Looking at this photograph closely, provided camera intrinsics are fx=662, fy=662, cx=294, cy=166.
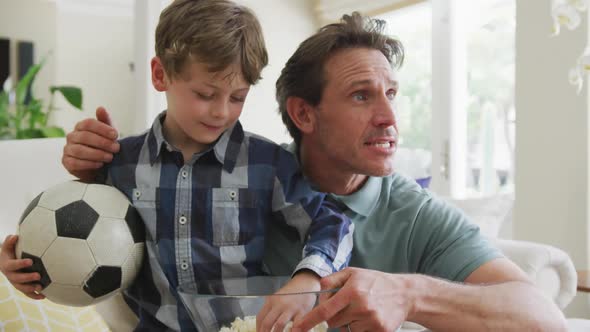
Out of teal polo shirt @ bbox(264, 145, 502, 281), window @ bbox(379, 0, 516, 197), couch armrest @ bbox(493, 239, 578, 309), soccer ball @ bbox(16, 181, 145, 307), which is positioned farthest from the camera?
window @ bbox(379, 0, 516, 197)

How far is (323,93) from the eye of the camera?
1574mm

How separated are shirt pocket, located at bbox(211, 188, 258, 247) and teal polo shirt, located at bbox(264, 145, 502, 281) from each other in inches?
4.4

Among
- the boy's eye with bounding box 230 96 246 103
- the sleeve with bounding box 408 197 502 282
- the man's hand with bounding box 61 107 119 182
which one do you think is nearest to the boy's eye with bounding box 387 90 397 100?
the sleeve with bounding box 408 197 502 282

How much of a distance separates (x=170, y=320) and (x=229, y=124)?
1.28 feet

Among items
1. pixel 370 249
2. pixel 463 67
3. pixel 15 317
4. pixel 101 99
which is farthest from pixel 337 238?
pixel 101 99

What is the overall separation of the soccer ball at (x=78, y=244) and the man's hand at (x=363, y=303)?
1.31 ft

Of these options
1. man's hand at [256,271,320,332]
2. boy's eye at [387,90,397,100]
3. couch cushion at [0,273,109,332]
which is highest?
boy's eye at [387,90,397,100]

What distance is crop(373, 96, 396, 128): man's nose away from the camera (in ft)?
4.82

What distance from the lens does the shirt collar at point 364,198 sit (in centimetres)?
145

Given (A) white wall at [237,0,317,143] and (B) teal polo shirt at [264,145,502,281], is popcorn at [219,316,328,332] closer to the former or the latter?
(B) teal polo shirt at [264,145,502,281]

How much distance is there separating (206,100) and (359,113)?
394 millimetres

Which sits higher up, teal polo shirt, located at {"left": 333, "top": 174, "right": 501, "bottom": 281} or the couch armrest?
teal polo shirt, located at {"left": 333, "top": 174, "right": 501, "bottom": 281}

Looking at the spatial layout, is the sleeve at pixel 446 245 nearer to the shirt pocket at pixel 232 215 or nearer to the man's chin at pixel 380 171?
the man's chin at pixel 380 171

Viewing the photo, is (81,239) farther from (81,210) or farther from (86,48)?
(86,48)
